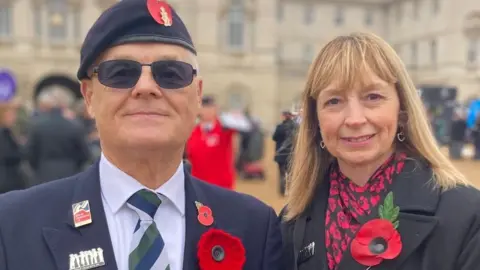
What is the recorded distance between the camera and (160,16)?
189cm

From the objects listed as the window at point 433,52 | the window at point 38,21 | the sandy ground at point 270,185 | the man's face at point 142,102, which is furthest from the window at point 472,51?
the man's face at point 142,102

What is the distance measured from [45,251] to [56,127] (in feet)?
17.3

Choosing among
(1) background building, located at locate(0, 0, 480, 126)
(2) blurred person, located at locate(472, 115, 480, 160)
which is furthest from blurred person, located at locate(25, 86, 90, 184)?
(2) blurred person, located at locate(472, 115, 480, 160)

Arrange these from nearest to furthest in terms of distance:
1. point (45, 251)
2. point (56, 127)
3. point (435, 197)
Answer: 1. point (45, 251)
2. point (435, 197)
3. point (56, 127)

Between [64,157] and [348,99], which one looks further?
[64,157]

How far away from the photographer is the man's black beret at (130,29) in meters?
1.83

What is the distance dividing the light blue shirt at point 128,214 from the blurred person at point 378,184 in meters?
0.59

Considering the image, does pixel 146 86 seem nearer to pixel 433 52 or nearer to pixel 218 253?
pixel 218 253

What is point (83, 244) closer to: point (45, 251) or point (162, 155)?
point (45, 251)

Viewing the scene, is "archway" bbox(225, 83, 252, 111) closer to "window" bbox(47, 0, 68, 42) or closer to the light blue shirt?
"window" bbox(47, 0, 68, 42)

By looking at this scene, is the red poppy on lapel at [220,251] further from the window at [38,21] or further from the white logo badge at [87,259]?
the window at [38,21]

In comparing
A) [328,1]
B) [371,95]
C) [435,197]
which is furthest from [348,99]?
[328,1]

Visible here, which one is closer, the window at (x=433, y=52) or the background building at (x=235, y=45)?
the background building at (x=235, y=45)

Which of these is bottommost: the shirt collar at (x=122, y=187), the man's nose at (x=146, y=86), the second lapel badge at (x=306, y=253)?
the second lapel badge at (x=306, y=253)
